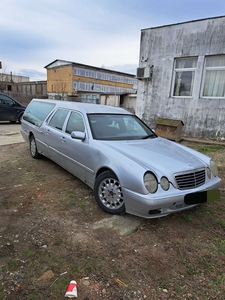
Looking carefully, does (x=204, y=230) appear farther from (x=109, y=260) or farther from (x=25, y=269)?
(x=25, y=269)

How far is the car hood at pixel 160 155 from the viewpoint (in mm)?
2771

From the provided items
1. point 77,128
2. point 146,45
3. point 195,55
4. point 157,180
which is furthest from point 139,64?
point 157,180

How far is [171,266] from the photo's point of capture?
7.18 ft

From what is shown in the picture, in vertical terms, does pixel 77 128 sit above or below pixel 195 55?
below

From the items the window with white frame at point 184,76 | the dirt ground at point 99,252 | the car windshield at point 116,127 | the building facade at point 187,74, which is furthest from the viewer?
the window with white frame at point 184,76

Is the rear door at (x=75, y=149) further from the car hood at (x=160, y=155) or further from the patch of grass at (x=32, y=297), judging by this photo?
the patch of grass at (x=32, y=297)

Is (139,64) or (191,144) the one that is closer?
(191,144)

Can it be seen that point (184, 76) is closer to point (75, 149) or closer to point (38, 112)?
point (38, 112)

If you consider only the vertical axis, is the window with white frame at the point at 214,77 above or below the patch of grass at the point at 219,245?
above

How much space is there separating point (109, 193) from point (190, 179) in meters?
1.13

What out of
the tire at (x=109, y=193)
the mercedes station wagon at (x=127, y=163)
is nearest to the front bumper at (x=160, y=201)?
the mercedes station wagon at (x=127, y=163)

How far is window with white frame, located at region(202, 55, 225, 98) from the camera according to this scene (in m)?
7.64

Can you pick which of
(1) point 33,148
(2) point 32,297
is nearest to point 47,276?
(2) point 32,297

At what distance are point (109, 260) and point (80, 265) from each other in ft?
1.01
